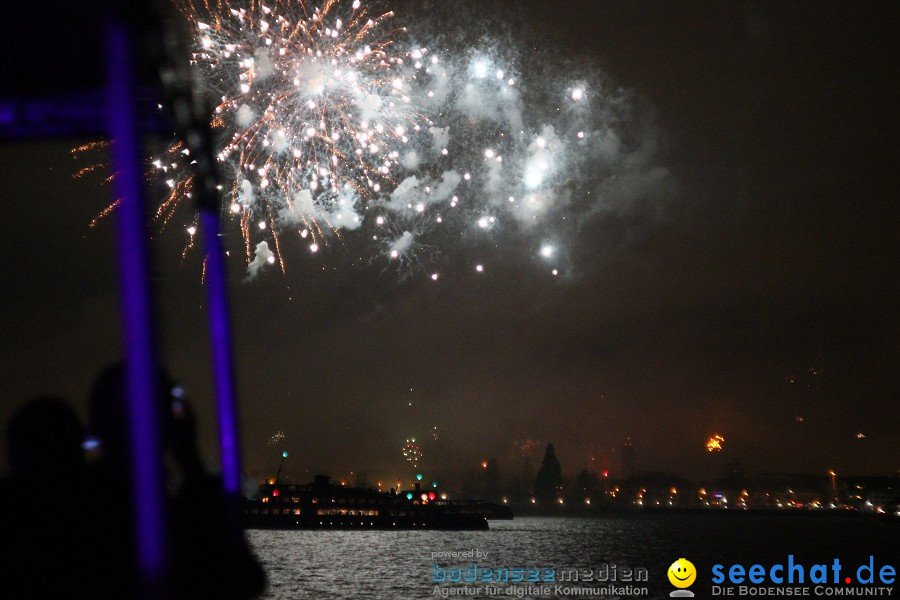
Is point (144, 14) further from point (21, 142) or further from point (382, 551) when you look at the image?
point (382, 551)

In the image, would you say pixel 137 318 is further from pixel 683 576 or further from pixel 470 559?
pixel 470 559

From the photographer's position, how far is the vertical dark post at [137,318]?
4.04 metres

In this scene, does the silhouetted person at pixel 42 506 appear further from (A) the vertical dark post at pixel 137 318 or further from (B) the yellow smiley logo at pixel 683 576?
(B) the yellow smiley logo at pixel 683 576

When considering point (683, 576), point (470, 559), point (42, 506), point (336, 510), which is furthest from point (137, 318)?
point (336, 510)

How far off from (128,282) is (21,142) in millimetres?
4685

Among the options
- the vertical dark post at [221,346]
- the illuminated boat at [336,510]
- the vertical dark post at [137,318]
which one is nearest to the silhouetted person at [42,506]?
the vertical dark post at [137,318]

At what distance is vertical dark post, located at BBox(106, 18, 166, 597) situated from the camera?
159 inches

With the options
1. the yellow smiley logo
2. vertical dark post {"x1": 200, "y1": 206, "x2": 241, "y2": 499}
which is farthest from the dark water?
vertical dark post {"x1": 200, "y1": 206, "x2": 241, "y2": 499}

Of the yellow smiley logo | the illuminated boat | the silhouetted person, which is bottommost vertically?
the illuminated boat

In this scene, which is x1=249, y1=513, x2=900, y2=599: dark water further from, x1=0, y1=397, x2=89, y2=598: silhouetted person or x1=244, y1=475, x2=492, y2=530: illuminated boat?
x1=0, y1=397, x2=89, y2=598: silhouetted person

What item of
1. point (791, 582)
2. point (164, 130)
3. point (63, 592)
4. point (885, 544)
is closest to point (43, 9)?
point (164, 130)

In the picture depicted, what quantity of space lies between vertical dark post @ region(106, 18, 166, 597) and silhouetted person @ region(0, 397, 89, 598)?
1.07ft

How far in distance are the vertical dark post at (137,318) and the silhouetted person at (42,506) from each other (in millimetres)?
325

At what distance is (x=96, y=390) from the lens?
4223mm
